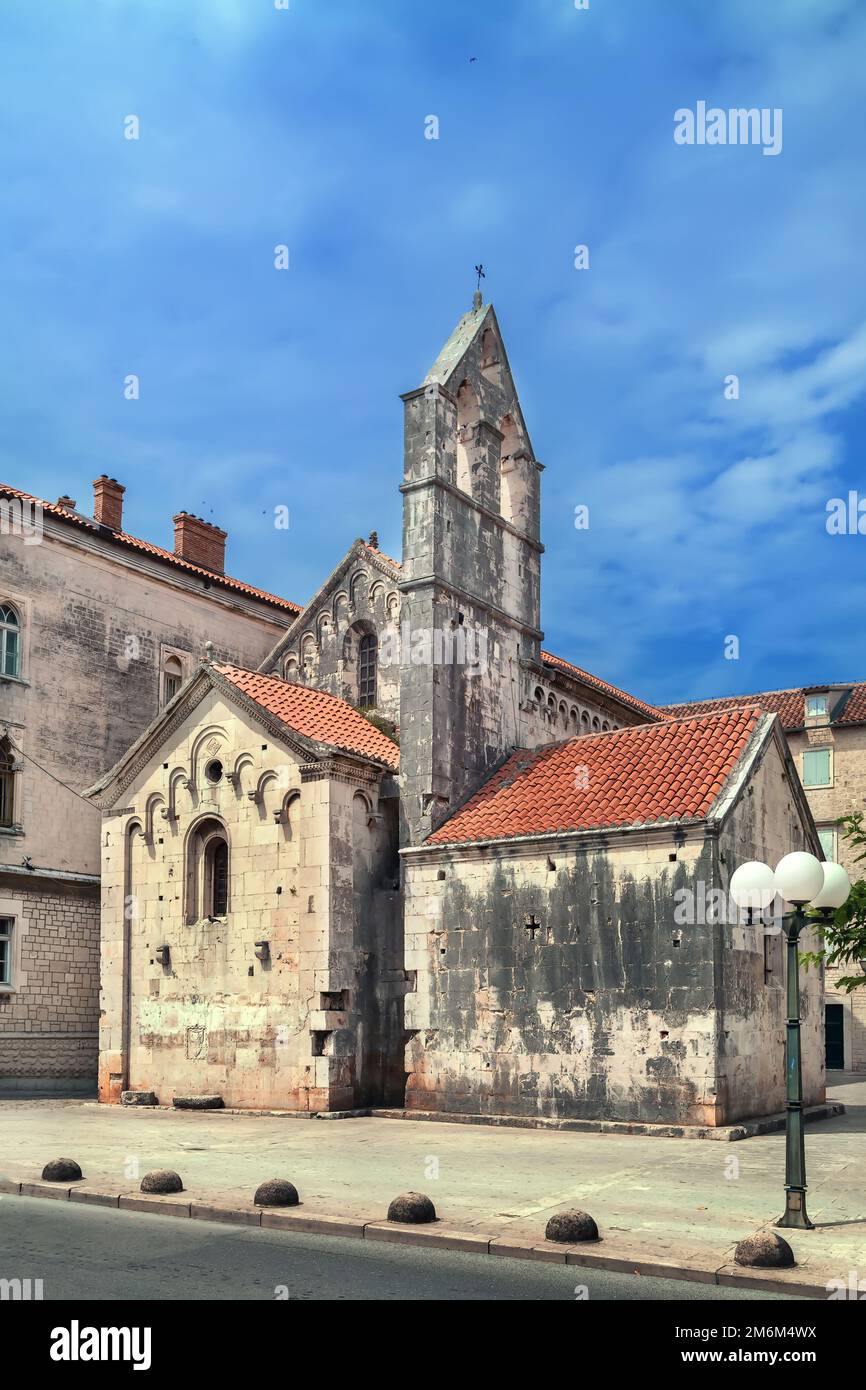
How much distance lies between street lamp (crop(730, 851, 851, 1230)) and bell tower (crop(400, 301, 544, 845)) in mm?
11069

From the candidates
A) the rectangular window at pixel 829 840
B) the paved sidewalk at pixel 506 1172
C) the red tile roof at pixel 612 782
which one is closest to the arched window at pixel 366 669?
the red tile roof at pixel 612 782

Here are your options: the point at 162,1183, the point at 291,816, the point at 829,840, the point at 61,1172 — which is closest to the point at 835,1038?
the point at 829,840

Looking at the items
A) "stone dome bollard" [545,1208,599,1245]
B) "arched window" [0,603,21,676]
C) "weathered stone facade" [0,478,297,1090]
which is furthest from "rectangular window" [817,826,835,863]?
"stone dome bollard" [545,1208,599,1245]

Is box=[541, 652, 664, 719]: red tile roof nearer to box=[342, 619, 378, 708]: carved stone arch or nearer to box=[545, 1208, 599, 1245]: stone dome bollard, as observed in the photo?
box=[342, 619, 378, 708]: carved stone arch

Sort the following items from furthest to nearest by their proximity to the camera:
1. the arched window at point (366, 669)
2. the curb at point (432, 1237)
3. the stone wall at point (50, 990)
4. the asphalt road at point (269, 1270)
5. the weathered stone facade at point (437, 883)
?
1. the arched window at point (366, 669)
2. the stone wall at point (50, 990)
3. the weathered stone facade at point (437, 883)
4. the curb at point (432, 1237)
5. the asphalt road at point (269, 1270)

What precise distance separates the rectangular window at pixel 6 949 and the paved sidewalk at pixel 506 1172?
6.40m

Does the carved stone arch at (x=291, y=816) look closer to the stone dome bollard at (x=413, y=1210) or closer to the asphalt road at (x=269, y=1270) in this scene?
the asphalt road at (x=269, y=1270)

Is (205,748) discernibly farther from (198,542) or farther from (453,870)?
(198,542)

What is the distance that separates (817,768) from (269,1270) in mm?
36888

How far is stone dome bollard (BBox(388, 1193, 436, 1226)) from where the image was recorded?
1052 centimetres

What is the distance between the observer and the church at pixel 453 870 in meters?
19.3

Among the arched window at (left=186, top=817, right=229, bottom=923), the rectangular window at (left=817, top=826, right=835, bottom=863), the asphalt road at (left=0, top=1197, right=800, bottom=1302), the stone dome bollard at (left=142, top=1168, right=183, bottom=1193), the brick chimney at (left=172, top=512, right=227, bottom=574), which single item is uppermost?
the brick chimney at (left=172, top=512, right=227, bottom=574)

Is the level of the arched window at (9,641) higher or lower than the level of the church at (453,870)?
higher
